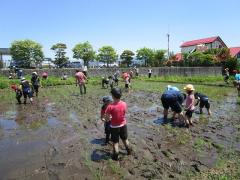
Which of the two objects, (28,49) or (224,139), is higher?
(28,49)

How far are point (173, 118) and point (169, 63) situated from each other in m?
48.1

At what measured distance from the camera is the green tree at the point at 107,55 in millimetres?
62219

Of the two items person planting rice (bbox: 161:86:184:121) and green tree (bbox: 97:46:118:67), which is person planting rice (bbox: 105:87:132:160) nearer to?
person planting rice (bbox: 161:86:184:121)

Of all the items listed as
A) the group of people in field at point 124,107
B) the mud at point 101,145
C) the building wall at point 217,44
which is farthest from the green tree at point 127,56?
the mud at point 101,145

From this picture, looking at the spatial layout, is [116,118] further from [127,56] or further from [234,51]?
[234,51]

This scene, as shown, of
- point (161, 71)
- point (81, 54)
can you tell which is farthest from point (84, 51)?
point (161, 71)

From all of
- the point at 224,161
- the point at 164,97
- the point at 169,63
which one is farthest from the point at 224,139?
the point at 169,63

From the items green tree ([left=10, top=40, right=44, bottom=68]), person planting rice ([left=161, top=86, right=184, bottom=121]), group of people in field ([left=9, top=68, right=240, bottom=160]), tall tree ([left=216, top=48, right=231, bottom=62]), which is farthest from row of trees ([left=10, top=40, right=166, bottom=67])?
person planting rice ([left=161, top=86, right=184, bottom=121])

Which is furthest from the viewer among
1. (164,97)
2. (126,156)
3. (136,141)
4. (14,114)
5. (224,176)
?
(14,114)

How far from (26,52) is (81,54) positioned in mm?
10651

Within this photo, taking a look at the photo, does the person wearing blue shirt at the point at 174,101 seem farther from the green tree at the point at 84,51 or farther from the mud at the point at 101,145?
the green tree at the point at 84,51

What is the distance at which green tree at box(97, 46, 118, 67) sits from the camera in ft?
204

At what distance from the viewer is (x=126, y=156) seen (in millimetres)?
7359

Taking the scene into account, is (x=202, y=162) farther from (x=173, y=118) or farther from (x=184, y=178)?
(x=173, y=118)
